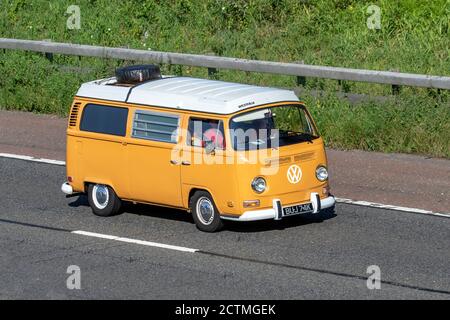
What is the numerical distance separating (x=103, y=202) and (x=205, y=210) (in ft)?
5.45

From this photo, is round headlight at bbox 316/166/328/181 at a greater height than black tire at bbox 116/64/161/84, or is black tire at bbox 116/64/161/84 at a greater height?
black tire at bbox 116/64/161/84

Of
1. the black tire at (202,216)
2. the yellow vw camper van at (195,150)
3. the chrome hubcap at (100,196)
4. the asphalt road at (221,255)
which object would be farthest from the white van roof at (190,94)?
the asphalt road at (221,255)

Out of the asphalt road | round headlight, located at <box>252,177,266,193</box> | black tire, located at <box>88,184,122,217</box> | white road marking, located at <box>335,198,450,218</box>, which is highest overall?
round headlight, located at <box>252,177,266,193</box>

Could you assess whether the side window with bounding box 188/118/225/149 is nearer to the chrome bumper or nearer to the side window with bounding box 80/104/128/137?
the side window with bounding box 80/104/128/137

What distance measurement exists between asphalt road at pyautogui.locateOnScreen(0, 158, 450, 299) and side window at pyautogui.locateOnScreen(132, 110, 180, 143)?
114 centimetres

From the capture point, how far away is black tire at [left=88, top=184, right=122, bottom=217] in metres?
15.3

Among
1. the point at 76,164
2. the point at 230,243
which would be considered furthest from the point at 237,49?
the point at 230,243

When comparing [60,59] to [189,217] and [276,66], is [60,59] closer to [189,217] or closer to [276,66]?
[276,66]

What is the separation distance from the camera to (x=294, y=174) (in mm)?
14359

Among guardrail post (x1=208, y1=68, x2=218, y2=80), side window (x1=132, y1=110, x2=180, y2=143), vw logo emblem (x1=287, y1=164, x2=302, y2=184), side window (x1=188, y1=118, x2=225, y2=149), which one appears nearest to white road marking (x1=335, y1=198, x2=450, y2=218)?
vw logo emblem (x1=287, y1=164, x2=302, y2=184)

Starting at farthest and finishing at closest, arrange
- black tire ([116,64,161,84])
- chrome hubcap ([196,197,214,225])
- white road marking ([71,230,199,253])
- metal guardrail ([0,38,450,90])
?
metal guardrail ([0,38,450,90]) < black tire ([116,64,161,84]) < chrome hubcap ([196,197,214,225]) < white road marking ([71,230,199,253])

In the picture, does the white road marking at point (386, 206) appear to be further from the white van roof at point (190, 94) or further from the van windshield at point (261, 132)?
the white van roof at point (190, 94)

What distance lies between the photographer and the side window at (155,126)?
14633 millimetres

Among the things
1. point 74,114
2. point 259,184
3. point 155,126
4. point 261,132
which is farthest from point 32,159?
point 259,184
